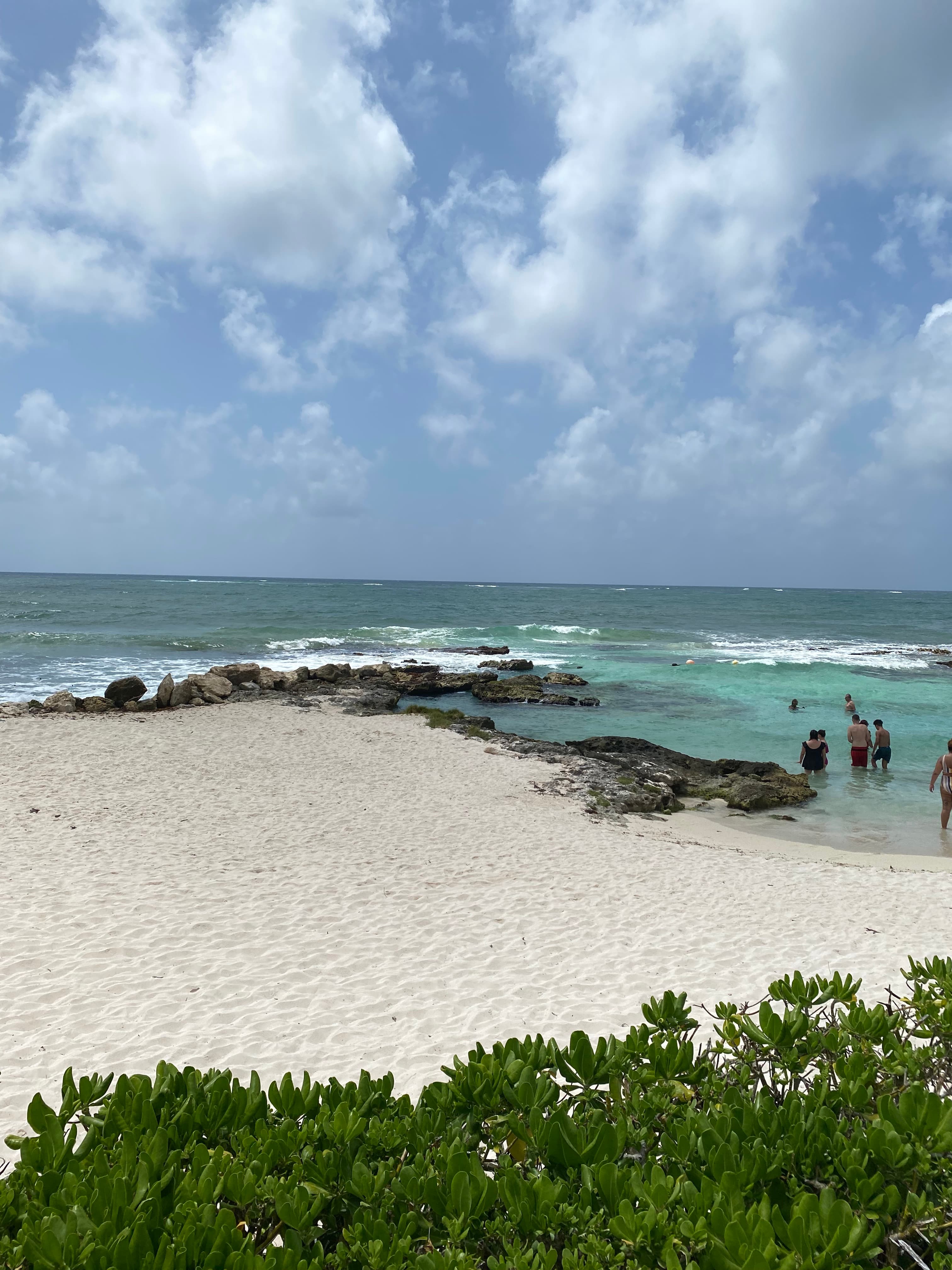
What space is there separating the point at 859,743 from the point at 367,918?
12288mm

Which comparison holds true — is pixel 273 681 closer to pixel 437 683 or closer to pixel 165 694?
pixel 165 694

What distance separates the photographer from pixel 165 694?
19.4m

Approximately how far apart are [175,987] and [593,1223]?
4516 mm

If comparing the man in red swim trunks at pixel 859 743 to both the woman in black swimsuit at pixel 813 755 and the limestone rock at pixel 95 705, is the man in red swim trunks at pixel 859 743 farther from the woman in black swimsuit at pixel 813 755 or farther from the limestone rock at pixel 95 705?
the limestone rock at pixel 95 705

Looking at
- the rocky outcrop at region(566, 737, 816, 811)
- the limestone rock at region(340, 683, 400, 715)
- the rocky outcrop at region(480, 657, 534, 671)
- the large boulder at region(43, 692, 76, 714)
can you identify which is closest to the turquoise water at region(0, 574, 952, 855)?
the rocky outcrop at region(566, 737, 816, 811)

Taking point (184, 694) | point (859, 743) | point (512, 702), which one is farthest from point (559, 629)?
point (859, 743)

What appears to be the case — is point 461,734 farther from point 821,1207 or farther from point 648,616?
point 648,616

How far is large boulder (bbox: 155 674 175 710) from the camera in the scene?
19266 millimetres

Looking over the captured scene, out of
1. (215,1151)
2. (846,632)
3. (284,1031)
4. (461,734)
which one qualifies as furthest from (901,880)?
(846,632)

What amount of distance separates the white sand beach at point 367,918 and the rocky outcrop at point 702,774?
1.23 meters

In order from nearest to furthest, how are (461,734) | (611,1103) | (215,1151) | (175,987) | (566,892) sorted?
→ (215,1151) → (611,1103) → (175,987) → (566,892) → (461,734)

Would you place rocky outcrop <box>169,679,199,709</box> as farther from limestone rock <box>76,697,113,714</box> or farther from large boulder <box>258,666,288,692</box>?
large boulder <box>258,666,288,692</box>

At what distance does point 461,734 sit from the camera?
17.5 m

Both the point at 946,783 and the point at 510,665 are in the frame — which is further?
the point at 510,665
